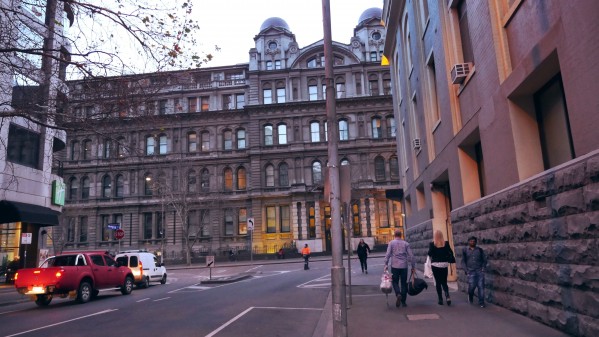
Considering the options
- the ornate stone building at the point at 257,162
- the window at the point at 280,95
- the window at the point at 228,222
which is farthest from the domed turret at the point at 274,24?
the window at the point at 228,222

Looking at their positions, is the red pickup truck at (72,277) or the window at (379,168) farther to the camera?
the window at (379,168)

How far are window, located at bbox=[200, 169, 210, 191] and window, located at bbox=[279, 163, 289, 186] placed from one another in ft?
29.3

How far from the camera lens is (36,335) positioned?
925cm

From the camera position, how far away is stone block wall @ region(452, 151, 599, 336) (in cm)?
588

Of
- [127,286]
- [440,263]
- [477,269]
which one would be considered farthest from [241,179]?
[477,269]

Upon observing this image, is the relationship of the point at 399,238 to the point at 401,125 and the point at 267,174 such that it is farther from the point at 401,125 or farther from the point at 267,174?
the point at 267,174

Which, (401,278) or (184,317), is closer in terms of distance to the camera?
(401,278)

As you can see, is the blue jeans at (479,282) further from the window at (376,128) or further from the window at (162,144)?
the window at (162,144)

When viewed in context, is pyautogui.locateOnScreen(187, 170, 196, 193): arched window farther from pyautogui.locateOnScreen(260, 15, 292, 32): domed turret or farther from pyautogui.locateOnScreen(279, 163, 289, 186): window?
pyautogui.locateOnScreen(260, 15, 292, 32): domed turret

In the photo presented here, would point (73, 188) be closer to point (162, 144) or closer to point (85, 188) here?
point (85, 188)

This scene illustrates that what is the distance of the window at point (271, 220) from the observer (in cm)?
5272

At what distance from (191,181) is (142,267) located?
31116mm

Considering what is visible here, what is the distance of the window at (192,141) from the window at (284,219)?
13.6 metres

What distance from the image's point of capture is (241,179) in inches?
2168
